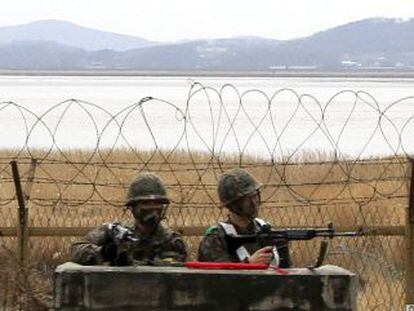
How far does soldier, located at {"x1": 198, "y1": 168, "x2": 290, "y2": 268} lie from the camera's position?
650cm

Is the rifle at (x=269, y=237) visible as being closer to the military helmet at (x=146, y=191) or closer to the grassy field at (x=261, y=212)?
the military helmet at (x=146, y=191)

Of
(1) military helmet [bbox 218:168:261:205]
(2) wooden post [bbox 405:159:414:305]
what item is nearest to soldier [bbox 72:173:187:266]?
(1) military helmet [bbox 218:168:261:205]

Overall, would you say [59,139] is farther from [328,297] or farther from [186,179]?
[328,297]

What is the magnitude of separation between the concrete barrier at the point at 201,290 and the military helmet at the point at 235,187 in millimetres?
936

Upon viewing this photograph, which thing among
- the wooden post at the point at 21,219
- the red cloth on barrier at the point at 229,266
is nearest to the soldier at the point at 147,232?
the red cloth on barrier at the point at 229,266

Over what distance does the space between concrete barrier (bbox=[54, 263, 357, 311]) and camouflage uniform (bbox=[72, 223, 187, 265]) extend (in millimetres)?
254

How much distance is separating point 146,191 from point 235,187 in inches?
20.7

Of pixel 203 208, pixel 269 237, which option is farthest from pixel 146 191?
pixel 203 208

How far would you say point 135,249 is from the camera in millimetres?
6426

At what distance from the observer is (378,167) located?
21578 mm

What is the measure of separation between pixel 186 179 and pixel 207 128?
30.3m

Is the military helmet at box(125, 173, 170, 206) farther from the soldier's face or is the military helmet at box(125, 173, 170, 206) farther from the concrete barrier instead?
the concrete barrier

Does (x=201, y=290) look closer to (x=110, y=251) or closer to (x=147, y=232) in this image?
(x=110, y=251)

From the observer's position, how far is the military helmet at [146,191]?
22.0 feet
